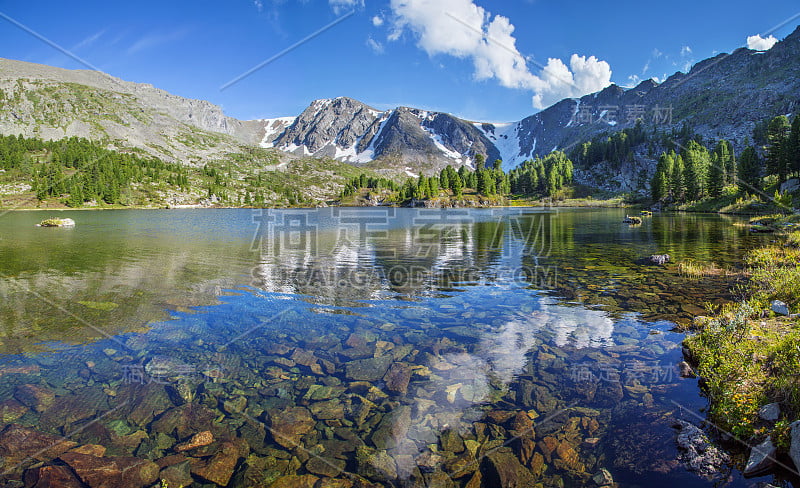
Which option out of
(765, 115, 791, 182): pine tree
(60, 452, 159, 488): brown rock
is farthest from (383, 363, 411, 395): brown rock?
(765, 115, 791, 182): pine tree

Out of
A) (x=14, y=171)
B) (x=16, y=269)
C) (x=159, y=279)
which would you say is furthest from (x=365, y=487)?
(x=14, y=171)

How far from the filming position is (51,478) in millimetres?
7312

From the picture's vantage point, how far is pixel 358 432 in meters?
8.96

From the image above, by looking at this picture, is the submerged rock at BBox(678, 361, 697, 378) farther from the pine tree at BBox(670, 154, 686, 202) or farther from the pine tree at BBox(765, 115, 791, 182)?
the pine tree at BBox(670, 154, 686, 202)

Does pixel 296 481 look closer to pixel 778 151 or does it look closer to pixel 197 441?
pixel 197 441

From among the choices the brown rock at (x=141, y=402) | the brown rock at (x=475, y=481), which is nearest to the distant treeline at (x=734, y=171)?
the brown rock at (x=475, y=481)

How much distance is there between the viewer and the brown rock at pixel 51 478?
7145 millimetres

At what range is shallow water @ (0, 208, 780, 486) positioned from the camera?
8.05 meters

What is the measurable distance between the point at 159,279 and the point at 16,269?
539 inches

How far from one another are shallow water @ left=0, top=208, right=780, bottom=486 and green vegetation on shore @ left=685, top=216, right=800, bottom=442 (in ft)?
2.64

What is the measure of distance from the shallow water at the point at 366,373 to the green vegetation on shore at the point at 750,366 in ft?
2.64

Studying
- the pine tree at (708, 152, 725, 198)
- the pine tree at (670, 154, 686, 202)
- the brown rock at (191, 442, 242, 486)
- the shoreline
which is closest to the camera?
the shoreline

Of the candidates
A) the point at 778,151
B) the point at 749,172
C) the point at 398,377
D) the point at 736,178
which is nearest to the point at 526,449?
the point at 398,377

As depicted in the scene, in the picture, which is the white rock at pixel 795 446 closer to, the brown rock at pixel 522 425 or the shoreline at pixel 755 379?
the shoreline at pixel 755 379
